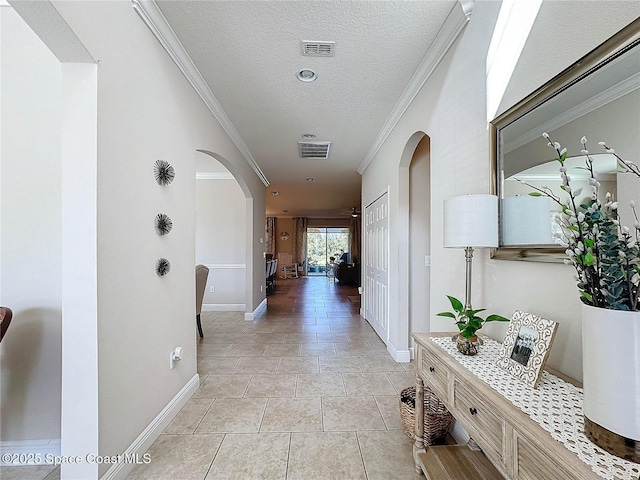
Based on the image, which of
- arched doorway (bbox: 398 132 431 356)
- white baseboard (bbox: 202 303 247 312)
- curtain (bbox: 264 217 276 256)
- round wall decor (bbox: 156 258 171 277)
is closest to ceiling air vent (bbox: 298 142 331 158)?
arched doorway (bbox: 398 132 431 356)

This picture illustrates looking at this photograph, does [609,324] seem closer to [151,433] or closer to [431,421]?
[431,421]

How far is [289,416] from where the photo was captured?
7.39 feet

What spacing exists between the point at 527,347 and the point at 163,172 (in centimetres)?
222

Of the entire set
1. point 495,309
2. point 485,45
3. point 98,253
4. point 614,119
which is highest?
point 485,45

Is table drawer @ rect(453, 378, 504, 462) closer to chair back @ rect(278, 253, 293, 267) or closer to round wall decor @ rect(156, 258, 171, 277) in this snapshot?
round wall decor @ rect(156, 258, 171, 277)

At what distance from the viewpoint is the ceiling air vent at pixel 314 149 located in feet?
13.6

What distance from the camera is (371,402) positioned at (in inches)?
96.5

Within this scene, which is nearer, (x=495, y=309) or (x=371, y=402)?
(x=495, y=309)

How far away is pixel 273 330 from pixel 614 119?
14.4ft

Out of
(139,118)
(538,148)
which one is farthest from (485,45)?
(139,118)

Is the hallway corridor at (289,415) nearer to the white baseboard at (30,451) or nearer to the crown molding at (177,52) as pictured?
the white baseboard at (30,451)

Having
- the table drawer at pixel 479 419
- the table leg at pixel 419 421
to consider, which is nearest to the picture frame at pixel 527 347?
the table drawer at pixel 479 419

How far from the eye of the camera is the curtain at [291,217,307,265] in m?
13.5

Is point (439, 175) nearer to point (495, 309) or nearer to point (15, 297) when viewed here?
point (495, 309)
